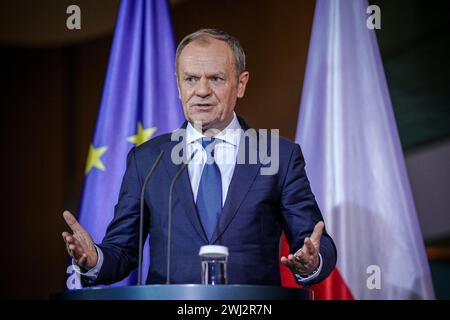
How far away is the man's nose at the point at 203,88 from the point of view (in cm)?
292

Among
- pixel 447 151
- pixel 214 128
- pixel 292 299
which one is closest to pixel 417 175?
pixel 447 151

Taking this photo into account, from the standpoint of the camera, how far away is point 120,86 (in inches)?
143

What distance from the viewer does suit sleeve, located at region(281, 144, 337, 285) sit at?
8.68 feet

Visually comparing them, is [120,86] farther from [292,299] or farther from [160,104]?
[292,299]

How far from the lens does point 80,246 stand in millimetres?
2254

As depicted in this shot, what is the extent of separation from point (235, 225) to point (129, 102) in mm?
1174

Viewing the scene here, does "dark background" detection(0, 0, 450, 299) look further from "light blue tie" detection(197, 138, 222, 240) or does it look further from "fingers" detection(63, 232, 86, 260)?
"fingers" detection(63, 232, 86, 260)

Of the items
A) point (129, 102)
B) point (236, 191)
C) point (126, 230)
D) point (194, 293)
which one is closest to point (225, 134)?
point (236, 191)

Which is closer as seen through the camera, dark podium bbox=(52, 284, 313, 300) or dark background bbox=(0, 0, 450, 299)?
dark podium bbox=(52, 284, 313, 300)

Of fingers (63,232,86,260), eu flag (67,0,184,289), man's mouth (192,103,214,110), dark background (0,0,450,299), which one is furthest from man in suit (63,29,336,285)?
dark background (0,0,450,299)

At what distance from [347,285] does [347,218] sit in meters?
0.32

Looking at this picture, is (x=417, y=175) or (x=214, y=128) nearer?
(x=214, y=128)

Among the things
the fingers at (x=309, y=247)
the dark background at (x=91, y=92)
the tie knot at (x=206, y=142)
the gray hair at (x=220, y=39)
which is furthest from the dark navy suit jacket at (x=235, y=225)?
the dark background at (x=91, y=92)

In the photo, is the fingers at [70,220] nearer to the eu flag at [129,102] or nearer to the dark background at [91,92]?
the eu flag at [129,102]
